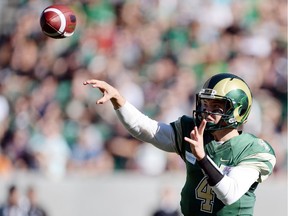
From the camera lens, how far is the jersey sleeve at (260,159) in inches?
210

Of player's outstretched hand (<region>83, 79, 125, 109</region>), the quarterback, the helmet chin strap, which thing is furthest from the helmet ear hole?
player's outstretched hand (<region>83, 79, 125, 109</region>)

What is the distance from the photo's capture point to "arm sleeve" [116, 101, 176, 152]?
5.69 m

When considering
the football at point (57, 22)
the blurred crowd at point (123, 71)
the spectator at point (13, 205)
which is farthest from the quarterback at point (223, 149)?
the blurred crowd at point (123, 71)

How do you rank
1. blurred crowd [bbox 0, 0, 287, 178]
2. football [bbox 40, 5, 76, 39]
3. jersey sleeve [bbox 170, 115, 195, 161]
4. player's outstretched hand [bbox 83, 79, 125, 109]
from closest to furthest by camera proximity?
player's outstretched hand [bbox 83, 79, 125, 109] < jersey sleeve [bbox 170, 115, 195, 161] < football [bbox 40, 5, 76, 39] < blurred crowd [bbox 0, 0, 287, 178]

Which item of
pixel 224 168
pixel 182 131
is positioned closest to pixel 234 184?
pixel 224 168

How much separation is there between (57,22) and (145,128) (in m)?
1.22

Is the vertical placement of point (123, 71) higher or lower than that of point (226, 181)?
lower

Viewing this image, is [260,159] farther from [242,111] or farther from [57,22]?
[57,22]

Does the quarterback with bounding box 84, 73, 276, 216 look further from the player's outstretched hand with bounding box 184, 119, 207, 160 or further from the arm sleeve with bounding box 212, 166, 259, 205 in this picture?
the player's outstretched hand with bounding box 184, 119, 207, 160

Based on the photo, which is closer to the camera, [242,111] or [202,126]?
[202,126]

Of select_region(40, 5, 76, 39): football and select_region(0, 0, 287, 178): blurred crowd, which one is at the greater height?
select_region(40, 5, 76, 39): football

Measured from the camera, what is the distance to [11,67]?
1290cm

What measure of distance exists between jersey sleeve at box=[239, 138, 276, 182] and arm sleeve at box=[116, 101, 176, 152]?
1.82 feet

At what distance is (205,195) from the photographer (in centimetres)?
544
